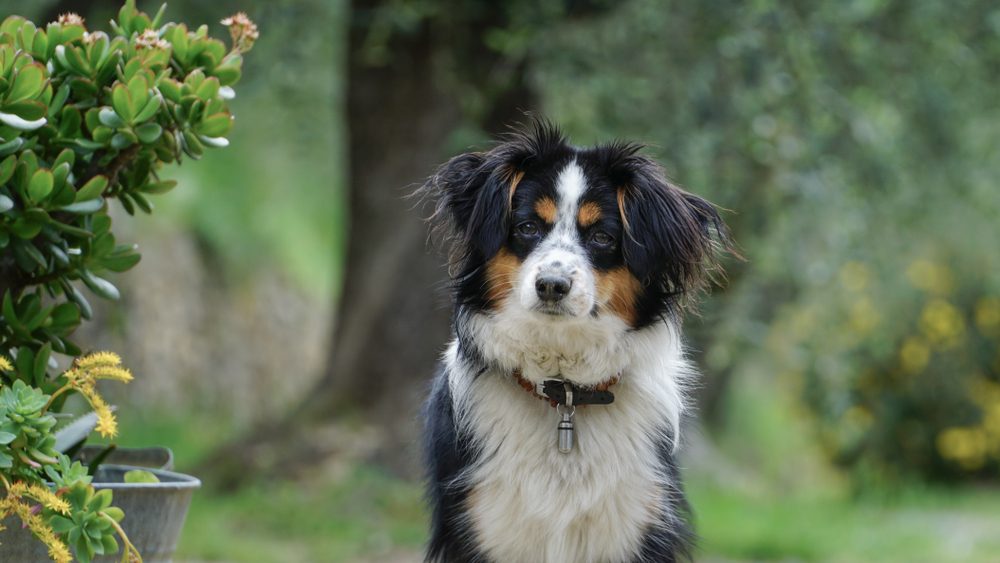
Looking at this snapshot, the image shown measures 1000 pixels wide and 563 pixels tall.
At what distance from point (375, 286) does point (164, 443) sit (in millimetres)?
2888

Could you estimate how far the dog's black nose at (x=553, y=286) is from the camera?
318 centimetres

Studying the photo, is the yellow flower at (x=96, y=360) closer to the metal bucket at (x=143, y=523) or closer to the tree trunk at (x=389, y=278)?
the metal bucket at (x=143, y=523)

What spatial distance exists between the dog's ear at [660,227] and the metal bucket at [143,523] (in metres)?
1.35

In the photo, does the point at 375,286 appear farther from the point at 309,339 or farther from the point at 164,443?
the point at 309,339

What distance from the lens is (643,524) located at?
132 inches

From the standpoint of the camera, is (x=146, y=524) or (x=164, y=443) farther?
A: (x=164, y=443)

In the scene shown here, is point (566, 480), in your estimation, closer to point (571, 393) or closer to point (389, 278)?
point (571, 393)

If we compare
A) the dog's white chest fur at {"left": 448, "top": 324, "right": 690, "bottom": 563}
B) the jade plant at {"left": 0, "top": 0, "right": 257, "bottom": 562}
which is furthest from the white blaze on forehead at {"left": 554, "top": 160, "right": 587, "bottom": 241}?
the jade plant at {"left": 0, "top": 0, "right": 257, "bottom": 562}

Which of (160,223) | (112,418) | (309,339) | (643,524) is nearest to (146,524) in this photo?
(112,418)

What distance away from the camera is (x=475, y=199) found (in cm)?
351

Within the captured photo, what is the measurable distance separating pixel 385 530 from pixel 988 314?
621cm

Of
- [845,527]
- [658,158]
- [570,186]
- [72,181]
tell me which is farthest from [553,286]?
[845,527]

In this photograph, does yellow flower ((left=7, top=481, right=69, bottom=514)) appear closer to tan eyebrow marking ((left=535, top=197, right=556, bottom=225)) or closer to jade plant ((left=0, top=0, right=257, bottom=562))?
jade plant ((left=0, top=0, right=257, bottom=562))

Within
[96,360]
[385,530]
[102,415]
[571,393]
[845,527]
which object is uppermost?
[571,393]
